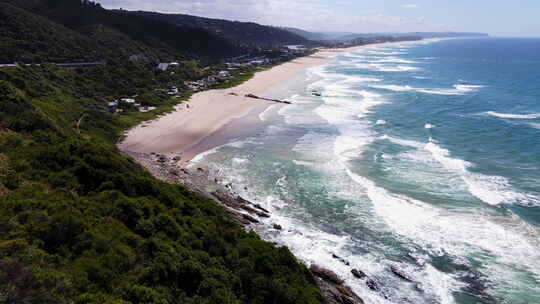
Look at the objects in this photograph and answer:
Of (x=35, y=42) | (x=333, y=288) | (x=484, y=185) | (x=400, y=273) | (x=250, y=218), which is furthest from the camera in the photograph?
(x=35, y=42)

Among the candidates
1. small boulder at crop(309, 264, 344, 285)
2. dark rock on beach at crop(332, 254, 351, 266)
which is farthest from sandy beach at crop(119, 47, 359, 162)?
small boulder at crop(309, 264, 344, 285)

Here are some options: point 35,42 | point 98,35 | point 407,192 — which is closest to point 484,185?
point 407,192

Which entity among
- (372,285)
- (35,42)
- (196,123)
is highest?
(35,42)

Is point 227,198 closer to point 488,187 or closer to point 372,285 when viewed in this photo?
point 372,285

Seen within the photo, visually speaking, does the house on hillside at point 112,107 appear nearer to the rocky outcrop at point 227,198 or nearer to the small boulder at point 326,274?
the rocky outcrop at point 227,198

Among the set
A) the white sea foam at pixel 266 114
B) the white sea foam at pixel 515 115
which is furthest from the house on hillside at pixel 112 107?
the white sea foam at pixel 515 115

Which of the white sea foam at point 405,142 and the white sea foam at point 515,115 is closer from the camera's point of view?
the white sea foam at point 405,142
